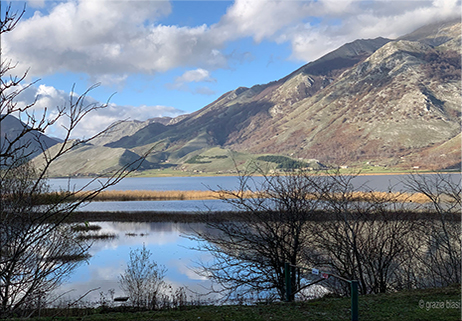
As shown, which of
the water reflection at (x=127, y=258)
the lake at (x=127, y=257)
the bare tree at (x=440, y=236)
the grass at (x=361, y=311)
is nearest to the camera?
the grass at (x=361, y=311)

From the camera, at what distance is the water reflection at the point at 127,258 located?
2025cm

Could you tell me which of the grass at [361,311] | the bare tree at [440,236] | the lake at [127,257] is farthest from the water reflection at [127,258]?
the bare tree at [440,236]

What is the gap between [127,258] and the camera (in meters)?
26.8

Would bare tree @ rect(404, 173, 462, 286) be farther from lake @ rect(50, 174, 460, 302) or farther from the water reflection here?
the water reflection

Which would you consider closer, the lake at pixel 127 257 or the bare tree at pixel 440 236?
the bare tree at pixel 440 236

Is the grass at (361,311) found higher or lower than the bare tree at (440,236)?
lower

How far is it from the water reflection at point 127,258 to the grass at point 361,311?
537 cm

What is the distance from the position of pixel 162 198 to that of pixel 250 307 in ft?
213

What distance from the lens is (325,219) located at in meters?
15.5

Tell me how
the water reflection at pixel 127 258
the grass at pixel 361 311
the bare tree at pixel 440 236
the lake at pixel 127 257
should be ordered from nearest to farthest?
the grass at pixel 361 311, the bare tree at pixel 440 236, the lake at pixel 127 257, the water reflection at pixel 127 258

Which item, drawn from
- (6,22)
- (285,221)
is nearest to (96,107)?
(6,22)

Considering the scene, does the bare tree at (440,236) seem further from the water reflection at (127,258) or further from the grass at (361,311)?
the water reflection at (127,258)

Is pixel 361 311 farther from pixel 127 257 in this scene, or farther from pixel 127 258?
pixel 127 257

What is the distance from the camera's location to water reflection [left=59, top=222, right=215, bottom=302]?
20250 mm
